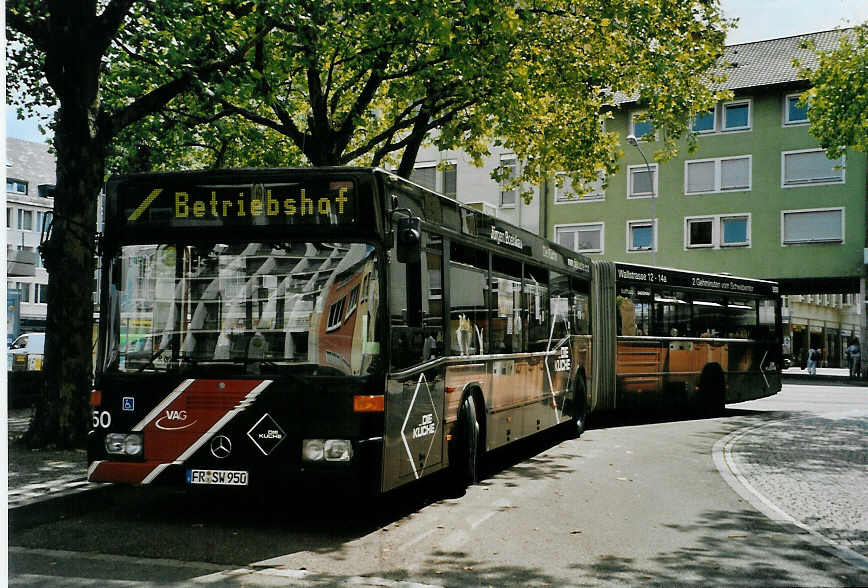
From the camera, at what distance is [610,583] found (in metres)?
6.18

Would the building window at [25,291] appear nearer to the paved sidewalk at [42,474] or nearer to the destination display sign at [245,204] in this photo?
the paved sidewalk at [42,474]

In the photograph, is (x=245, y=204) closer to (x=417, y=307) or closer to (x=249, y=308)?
(x=249, y=308)

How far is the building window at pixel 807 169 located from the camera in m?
43.5

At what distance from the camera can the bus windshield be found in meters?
7.54

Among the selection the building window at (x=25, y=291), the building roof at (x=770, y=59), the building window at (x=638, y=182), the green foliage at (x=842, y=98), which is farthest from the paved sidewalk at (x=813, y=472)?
the building window at (x=25, y=291)

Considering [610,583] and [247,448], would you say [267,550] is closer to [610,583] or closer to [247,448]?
[247,448]

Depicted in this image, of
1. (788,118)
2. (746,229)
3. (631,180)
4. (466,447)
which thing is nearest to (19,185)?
(631,180)

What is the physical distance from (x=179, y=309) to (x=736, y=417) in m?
15.3

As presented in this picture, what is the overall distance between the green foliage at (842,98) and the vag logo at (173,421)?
22.9m

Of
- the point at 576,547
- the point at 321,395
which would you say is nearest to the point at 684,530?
the point at 576,547

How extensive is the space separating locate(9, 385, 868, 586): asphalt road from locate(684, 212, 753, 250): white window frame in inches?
1390

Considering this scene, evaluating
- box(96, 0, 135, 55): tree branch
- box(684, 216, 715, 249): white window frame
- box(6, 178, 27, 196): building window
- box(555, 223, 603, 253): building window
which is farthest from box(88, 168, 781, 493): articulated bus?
box(6, 178, 27, 196): building window

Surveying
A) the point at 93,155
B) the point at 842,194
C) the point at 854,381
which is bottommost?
the point at 854,381

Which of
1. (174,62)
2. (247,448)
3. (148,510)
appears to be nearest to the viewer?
(247,448)
